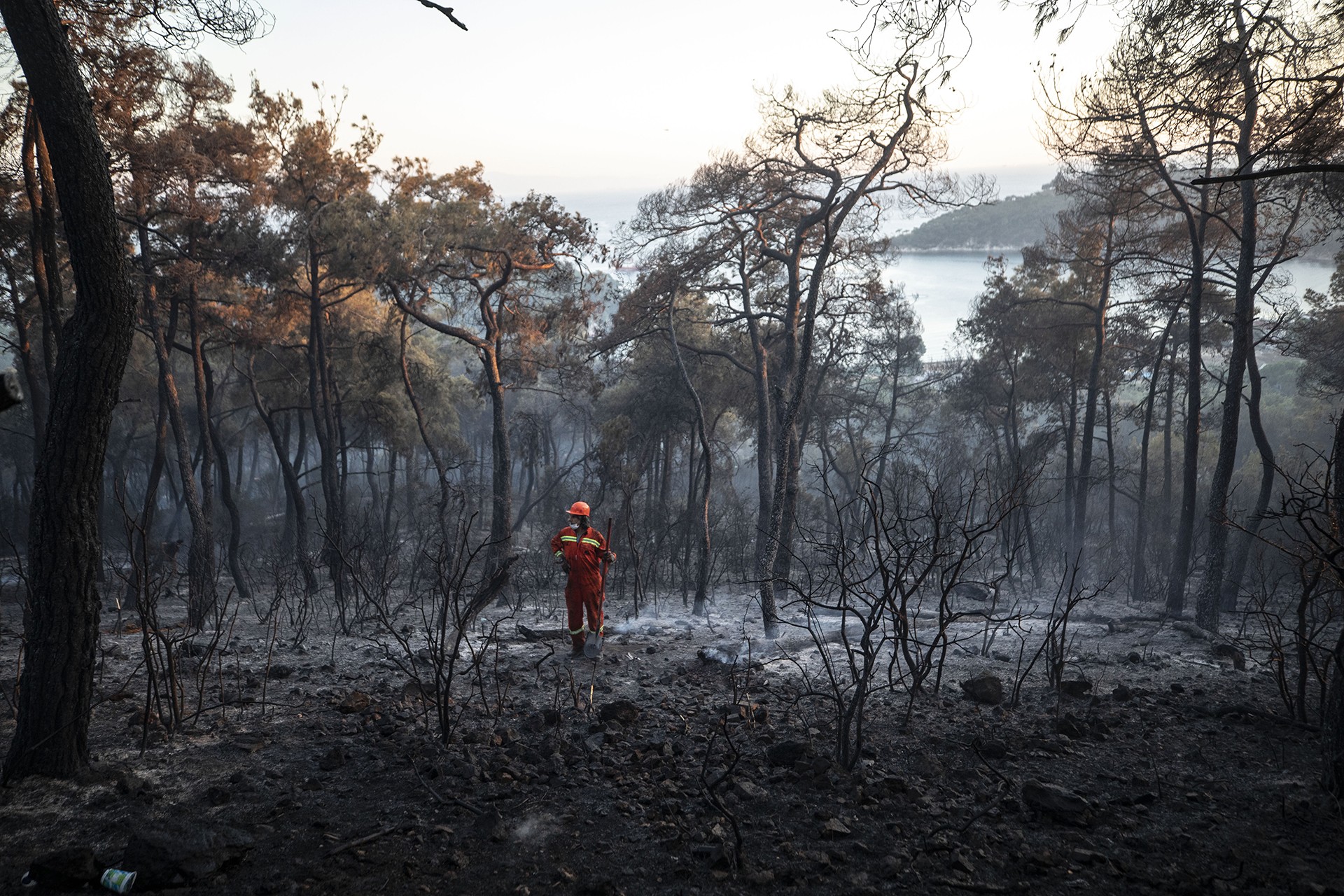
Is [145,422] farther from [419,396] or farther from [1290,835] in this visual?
[1290,835]

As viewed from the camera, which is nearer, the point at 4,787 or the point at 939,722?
the point at 4,787

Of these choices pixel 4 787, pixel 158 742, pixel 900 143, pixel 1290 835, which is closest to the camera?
pixel 1290 835

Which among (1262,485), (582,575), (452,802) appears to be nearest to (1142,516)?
(1262,485)

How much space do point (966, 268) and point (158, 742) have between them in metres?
29.2

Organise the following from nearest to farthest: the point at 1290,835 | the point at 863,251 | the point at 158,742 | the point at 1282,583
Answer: the point at 1290,835 < the point at 158,742 < the point at 863,251 < the point at 1282,583

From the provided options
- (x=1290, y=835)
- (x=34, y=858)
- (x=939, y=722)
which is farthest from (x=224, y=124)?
(x=1290, y=835)

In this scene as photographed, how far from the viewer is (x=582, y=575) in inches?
353

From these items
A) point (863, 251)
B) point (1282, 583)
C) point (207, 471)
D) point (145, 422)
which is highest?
point (863, 251)

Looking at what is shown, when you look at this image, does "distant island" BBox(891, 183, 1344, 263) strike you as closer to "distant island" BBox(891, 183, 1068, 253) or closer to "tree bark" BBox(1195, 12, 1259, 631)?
"distant island" BBox(891, 183, 1068, 253)

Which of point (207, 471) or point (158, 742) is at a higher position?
point (207, 471)

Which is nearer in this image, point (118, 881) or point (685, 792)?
point (118, 881)

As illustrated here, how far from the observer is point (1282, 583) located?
1797cm

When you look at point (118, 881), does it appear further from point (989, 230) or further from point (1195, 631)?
point (989, 230)

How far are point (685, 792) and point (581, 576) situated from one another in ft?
15.6
